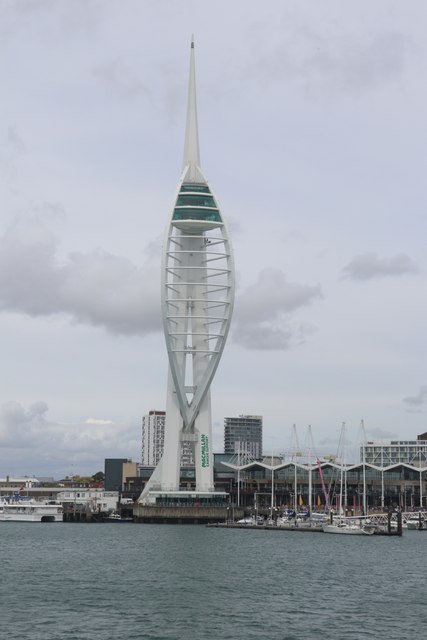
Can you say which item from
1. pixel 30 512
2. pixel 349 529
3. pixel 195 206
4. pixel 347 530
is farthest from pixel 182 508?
pixel 195 206

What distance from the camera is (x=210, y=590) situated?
52.2 metres

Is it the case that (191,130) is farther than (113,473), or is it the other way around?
(113,473)

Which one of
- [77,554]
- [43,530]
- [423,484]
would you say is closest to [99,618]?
[77,554]

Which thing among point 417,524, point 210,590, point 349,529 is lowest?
point 210,590

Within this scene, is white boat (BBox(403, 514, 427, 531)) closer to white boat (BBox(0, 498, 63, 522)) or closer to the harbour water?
the harbour water

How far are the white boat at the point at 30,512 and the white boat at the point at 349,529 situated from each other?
49797 millimetres

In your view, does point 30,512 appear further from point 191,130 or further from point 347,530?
point 191,130

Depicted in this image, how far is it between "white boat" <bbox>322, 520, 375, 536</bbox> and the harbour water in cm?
1642

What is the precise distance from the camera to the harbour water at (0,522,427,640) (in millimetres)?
41344

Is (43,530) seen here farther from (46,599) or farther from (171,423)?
(46,599)

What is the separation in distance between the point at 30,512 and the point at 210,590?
320ft

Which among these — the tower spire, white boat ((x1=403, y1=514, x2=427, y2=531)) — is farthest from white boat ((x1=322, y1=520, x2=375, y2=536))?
the tower spire

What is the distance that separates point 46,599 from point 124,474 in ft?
481

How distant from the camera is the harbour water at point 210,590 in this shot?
136 ft
